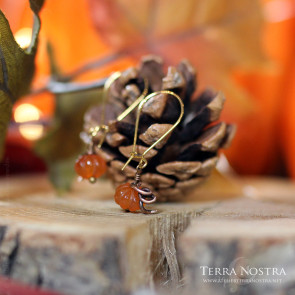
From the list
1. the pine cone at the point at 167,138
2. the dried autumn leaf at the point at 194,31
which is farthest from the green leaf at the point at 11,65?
the dried autumn leaf at the point at 194,31

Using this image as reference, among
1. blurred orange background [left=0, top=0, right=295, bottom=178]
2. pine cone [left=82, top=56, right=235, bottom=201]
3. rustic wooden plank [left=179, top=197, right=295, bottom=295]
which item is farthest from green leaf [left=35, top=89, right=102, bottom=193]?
rustic wooden plank [left=179, top=197, right=295, bottom=295]

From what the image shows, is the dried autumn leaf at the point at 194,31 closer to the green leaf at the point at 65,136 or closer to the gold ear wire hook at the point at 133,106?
the green leaf at the point at 65,136

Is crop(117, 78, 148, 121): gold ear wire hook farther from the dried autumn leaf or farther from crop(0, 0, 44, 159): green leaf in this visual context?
the dried autumn leaf

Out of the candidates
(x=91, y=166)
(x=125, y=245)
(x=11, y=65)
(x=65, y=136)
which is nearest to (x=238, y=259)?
(x=125, y=245)

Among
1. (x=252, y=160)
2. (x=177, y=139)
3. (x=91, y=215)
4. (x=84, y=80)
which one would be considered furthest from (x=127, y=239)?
(x=252, y=160)

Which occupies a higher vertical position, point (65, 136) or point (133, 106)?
point (133, 106)

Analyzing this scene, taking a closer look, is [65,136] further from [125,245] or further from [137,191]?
[125,245]

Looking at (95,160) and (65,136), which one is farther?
(65,136)
